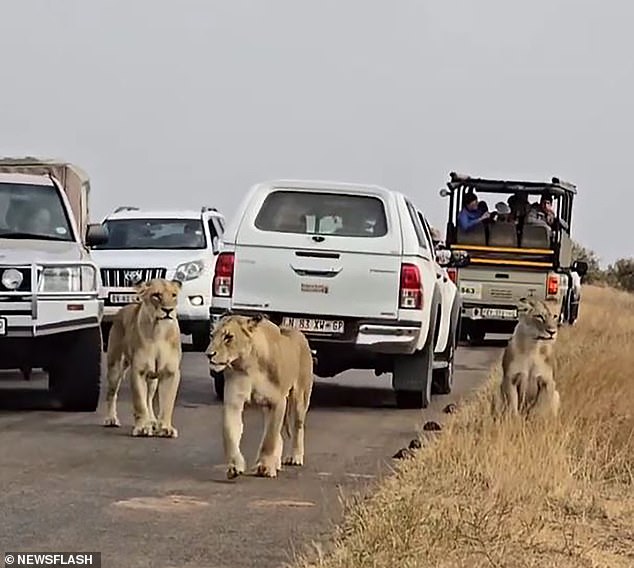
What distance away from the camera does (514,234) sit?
80.8 ft

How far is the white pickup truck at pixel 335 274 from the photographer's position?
514 inches

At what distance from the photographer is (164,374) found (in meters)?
11.3

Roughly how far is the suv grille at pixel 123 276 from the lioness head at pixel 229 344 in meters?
8.93

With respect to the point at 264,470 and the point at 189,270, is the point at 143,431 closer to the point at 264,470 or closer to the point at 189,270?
the point at 264,470

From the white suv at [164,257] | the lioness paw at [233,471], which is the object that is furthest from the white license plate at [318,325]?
the white suv at [164,257]

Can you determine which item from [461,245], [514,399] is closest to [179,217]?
[461,245]

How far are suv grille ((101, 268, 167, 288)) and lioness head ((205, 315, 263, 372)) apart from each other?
8.93 metres

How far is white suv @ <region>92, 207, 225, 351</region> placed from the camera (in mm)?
18109

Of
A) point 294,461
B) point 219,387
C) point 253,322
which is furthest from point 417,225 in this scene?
point 253,322

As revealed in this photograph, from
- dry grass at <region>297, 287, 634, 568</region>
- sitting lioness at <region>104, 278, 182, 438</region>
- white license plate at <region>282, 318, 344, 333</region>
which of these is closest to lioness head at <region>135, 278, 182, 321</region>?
sitting lioness at <region>104, 278, 182, 438</region>

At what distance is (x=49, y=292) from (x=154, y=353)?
3.97 feet

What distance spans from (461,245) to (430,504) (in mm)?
16910

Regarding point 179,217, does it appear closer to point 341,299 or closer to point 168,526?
point 341,299

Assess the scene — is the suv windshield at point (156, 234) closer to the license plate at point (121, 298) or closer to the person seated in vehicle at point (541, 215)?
the license plate at point (121, 298)
